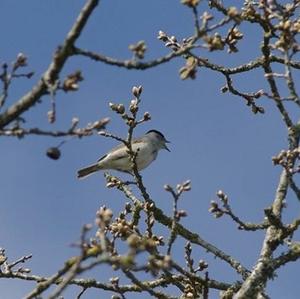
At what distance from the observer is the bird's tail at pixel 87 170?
16469mm

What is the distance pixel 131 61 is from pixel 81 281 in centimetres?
401

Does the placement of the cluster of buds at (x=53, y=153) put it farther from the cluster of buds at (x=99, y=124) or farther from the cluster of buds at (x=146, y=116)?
the cluster of buds at (x=146, y=116)

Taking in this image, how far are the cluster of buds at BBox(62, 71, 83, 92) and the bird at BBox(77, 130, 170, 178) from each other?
Result: 9.59m

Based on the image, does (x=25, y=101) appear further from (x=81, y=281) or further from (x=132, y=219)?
(x=132, y=219)

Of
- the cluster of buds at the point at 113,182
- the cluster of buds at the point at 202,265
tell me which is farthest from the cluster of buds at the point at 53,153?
the cluster of buds at the point at 113,182

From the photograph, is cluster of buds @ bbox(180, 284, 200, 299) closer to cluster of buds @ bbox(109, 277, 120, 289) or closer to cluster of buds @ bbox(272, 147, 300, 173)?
cluster of buds @ bbox(109, 277, 120, 289)

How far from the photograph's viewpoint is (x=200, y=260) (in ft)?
29.2

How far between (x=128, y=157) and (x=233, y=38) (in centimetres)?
856

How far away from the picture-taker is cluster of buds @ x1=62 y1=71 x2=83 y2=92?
16.9 feet

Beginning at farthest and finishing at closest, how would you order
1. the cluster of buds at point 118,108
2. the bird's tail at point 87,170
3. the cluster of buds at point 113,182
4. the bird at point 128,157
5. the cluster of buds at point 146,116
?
the bird's tail at point 87,170
the bird at point 128,157
the cluster of buds at point 113,182
the cluster of buds at point 118,108
the cluster of buds at point 146,116

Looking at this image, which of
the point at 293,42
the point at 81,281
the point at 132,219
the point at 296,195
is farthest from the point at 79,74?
the point at 132,219

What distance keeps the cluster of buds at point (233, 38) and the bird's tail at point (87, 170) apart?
30.7 ft

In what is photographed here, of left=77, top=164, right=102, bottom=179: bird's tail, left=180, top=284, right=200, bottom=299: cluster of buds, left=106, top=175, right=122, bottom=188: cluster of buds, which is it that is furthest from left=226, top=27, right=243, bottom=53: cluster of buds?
left=77, top=164, right=102, bottom=179: bird's tail

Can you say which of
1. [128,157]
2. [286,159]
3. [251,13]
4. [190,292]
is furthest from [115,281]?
[128,157]
